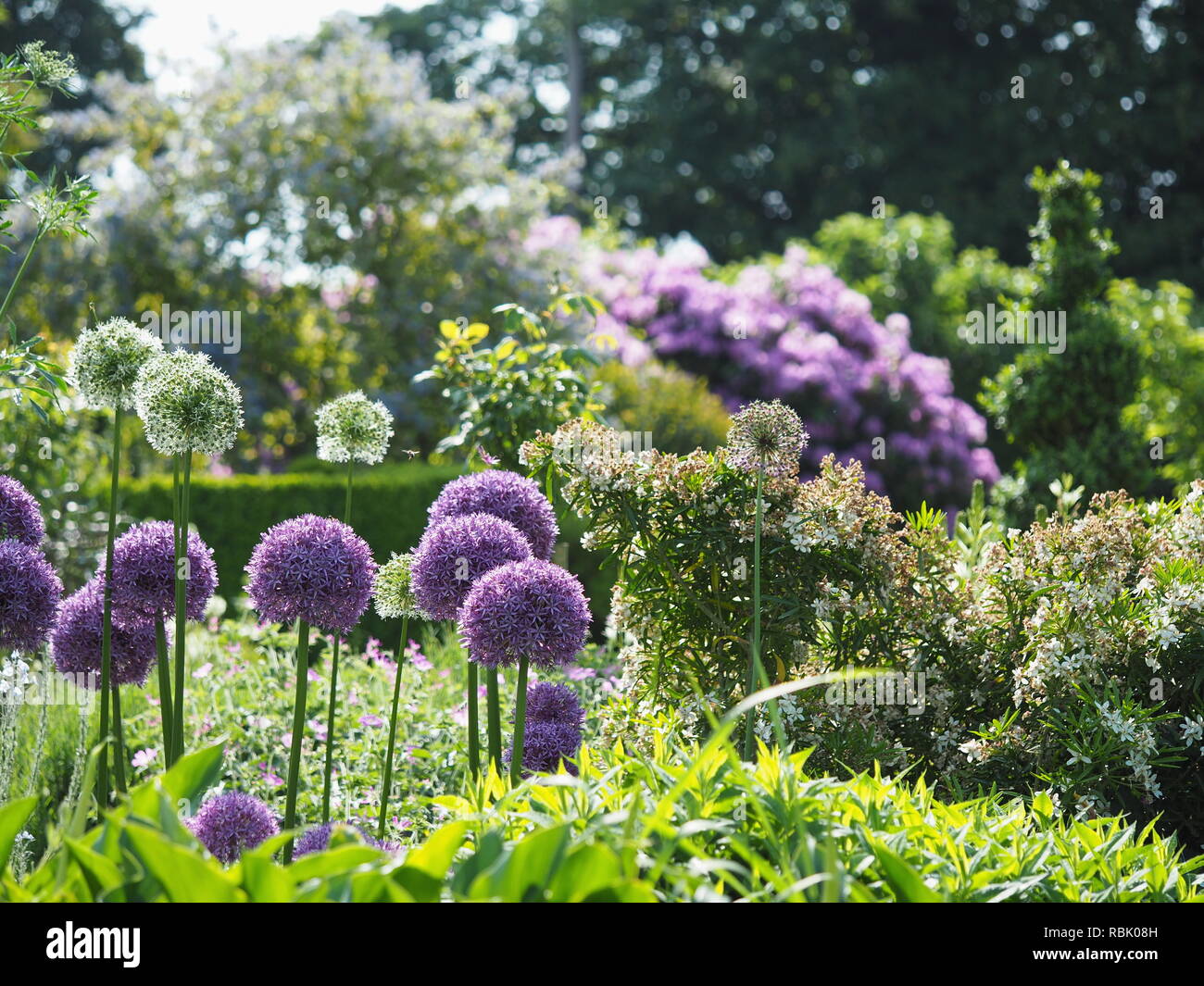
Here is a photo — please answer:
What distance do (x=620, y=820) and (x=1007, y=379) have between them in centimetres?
694

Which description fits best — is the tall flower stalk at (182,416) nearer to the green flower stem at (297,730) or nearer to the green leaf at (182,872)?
the green flower stem at (297,730)

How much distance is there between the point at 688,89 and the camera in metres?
24.9

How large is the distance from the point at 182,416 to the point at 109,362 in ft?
0.97

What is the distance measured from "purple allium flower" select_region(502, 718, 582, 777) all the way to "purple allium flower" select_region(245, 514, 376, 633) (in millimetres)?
696

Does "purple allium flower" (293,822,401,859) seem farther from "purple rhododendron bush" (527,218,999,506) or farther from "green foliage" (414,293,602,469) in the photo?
"purple rhododendron bush" (527,218,999,506)

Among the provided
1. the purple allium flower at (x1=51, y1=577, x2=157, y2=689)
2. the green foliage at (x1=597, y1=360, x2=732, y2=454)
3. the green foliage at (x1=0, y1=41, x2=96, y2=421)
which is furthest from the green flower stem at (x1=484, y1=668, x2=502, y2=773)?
the green foliage at (x1=597, y1=360, x2=732, y2=454)

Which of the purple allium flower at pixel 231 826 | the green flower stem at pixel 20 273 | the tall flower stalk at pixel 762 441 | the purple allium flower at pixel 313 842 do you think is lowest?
the purple allium flower at pixel 313 842

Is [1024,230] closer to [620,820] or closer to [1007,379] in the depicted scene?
[1007,379]

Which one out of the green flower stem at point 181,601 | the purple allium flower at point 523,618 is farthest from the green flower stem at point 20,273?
the purple allium flower at point 523,618

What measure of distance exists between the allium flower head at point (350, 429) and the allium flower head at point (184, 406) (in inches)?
12.7

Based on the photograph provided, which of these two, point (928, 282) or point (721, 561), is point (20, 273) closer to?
point (721, 561)

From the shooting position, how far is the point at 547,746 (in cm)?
317

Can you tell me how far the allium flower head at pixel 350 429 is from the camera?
2955 millimetres
